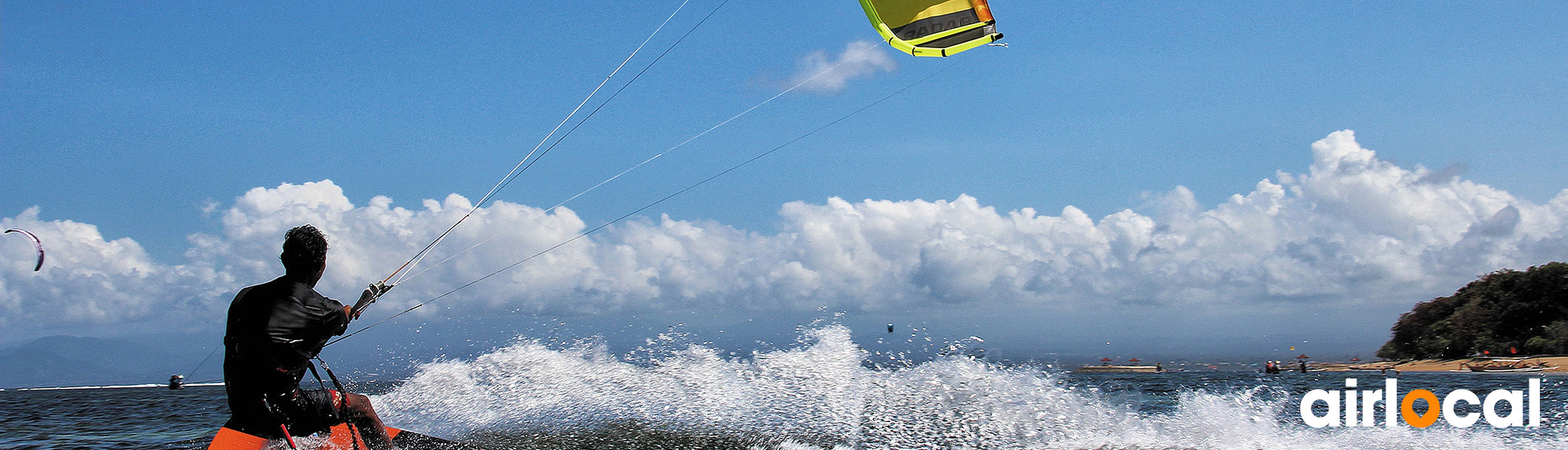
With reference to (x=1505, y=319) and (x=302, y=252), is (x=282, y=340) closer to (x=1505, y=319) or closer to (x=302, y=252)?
(x=302, y=252)

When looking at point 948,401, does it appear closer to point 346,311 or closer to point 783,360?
point 783,360

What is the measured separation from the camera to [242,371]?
13.5 feet

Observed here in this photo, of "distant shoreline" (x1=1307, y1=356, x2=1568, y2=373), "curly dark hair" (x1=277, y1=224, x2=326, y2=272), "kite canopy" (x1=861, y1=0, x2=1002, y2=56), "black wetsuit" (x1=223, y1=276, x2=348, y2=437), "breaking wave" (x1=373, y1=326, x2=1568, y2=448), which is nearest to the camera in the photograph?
"black wetsuit" (x1=223, y1=276, x2=348, y2=437)

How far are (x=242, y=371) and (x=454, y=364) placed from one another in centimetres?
684

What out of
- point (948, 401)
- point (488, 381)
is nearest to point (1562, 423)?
point (948, 401)

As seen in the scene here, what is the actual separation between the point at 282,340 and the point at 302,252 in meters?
0.45

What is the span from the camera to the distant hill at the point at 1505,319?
5369cm

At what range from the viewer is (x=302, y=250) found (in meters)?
4.24

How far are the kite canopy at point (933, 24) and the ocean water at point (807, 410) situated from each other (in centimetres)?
317

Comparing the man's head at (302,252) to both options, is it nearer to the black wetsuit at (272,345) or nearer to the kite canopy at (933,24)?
the black wetsuit at (272,345)

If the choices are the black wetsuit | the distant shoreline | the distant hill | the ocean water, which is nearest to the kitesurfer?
the black wetsuit

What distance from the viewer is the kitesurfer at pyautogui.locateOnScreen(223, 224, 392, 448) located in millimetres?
4051

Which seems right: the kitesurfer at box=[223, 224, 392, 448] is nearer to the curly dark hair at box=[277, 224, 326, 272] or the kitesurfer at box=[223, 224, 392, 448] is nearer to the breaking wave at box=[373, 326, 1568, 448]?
the curly dark hair at box=[277, 224, 326, 272]

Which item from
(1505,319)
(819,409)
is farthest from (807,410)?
(1505,319)
